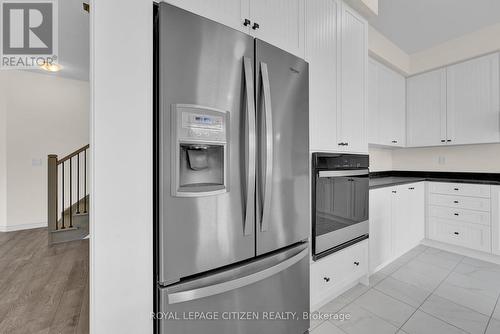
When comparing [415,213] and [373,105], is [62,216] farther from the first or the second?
[415,213]

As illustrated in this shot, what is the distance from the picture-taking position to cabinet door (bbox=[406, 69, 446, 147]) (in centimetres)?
324

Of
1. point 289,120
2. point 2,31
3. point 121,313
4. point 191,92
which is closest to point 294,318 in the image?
point 121,313

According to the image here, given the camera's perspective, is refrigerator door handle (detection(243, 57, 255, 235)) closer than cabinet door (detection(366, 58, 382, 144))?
Yes

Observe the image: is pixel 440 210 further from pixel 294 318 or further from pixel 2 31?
pixel 2 31

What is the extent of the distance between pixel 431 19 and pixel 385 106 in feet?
3.36

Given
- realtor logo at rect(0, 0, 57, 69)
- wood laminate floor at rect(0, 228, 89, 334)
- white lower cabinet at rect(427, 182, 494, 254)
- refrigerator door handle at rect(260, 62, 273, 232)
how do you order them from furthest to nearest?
white lower cabinet at rect(427, 182, 494, 254) < realtor logo at rect(0, 0, 57, 69) < wood laminate floor at rect(0, 228, 89, 334) < refrigerator door handle at rect(260, 62, 273, 232)

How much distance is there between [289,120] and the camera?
4.36ft

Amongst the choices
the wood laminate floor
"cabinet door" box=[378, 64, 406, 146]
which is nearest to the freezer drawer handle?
the wood laminate floor

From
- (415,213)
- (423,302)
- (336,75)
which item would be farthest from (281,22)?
(415,213)

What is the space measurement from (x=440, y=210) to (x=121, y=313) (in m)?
3.73

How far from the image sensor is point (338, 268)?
72.7 inches

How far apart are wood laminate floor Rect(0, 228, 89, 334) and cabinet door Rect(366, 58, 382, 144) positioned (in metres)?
3.41

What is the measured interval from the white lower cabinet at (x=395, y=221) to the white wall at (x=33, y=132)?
5307 millimetres

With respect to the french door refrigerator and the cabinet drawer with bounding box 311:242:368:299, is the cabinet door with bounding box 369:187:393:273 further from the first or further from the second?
the french door refrigerator
